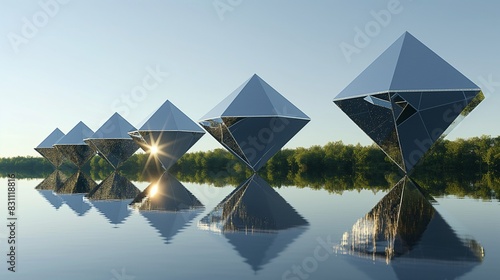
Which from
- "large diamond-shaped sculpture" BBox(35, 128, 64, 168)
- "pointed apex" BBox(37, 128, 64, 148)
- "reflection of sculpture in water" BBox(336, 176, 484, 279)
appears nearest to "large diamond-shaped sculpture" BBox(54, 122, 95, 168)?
"large diamond-shaped sculpture" BBox(35, 128, 64, 168)

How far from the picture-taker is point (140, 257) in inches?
371

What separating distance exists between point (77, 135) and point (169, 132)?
23194 mm

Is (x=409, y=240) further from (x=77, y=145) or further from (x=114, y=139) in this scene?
(x=77, y=145)

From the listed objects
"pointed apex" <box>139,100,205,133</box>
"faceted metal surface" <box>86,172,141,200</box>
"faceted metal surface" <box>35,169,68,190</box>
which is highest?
A: "pointed apex" <box>139,100,205,133</box>

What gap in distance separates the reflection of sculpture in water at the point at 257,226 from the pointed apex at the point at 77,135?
47.8 meters

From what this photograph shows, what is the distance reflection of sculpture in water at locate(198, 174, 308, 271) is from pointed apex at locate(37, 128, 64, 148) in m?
60.3

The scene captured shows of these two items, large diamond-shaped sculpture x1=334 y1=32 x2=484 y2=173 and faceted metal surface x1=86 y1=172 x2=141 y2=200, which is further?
large diamond-shaped sculpture x1=334 y1=32 x2=484 y2=173

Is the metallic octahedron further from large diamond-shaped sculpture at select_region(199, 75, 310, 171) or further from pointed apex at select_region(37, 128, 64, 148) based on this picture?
large diamond-shaped sculpture at select_region(199, 75, 310, 171)

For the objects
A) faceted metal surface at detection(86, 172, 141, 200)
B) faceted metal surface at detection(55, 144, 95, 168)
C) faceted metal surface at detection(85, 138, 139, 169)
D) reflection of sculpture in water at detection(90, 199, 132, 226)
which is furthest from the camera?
faceted metal surface at detection(55, 144, 95, 168)

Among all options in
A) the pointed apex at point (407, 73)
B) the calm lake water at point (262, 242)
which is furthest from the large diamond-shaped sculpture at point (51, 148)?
the calm lake water at point (262, 242)

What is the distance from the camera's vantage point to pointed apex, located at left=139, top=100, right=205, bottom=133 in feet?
151

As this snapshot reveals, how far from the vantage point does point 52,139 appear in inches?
2911

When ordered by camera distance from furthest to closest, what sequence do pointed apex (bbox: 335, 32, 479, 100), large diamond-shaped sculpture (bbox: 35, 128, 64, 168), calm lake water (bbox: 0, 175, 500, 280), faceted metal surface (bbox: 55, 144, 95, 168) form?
large diamond-shaped sculpture (bbox: 35, 128, 64, 168) → faceted metal surface (bbox: 55, 144, 95, 168) → pointed apex (bbox: 335, 32, 479, 100) → calm lake water (bbox: 0, 175, 500, 280)

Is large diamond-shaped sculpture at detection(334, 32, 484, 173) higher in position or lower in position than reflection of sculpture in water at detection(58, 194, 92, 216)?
higher
